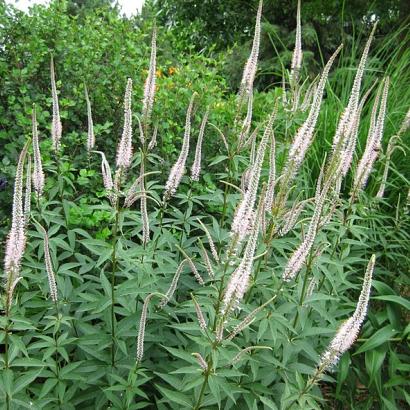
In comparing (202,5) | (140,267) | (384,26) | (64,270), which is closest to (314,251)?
(140,267)

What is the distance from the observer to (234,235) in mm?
2576

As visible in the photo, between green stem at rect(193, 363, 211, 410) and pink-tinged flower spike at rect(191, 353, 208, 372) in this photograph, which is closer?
pink-tinged flower spike at rect(191, 353, 208, 372)

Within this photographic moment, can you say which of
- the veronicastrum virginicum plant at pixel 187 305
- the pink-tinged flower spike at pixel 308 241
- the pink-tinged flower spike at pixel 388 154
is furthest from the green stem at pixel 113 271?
the pink-tinged flower spike at pixel 388 154

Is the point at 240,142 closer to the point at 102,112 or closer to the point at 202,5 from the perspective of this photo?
the point at 102,112

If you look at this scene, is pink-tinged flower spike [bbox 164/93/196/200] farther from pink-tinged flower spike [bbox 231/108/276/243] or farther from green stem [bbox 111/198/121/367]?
pink-tinged flower spike [bbox 231/108/276/243]

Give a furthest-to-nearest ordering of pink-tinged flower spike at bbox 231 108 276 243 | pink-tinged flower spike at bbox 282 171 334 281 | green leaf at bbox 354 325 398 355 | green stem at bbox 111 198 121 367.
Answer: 1. green leaf at bbox 354 325 398 355
2. green stem at bbox 111 198 121 367
3. pink-tinged flower spike at bbox 282 171 334 281
4. pink-tinged flower spike at bbox 231 108 276 243

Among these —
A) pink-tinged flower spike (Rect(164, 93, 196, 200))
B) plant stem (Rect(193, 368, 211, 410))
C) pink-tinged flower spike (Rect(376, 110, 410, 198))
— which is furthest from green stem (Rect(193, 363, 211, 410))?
pink-tinged flower spike (Rect(376, 110, 410, 198))

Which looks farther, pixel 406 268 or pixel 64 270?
pixel 406 268

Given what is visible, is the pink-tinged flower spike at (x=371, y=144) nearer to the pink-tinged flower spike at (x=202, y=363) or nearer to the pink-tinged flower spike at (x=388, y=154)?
the pink-tinged flower spike at (x=388, y=154)

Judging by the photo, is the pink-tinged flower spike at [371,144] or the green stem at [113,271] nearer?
the green stem at [113,271]

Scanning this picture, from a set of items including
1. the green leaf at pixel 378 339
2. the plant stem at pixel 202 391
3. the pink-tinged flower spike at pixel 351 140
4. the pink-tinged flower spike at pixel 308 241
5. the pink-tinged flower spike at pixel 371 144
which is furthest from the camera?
the green leaf at pixel 378 339

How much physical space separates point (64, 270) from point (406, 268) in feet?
10.3

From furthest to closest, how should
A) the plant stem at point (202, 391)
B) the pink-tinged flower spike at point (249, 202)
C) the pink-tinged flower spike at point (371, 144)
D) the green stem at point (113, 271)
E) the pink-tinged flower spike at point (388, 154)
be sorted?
the pink-tinged flower spike at point (388, 154), the pink-tinged flower spike at point (371, 144), the green stem at point (113, 271), the plant stem at point (202, 391), the pink-tinged flower spike at point (249, 202)

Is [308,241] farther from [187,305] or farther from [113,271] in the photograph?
[113,271]
